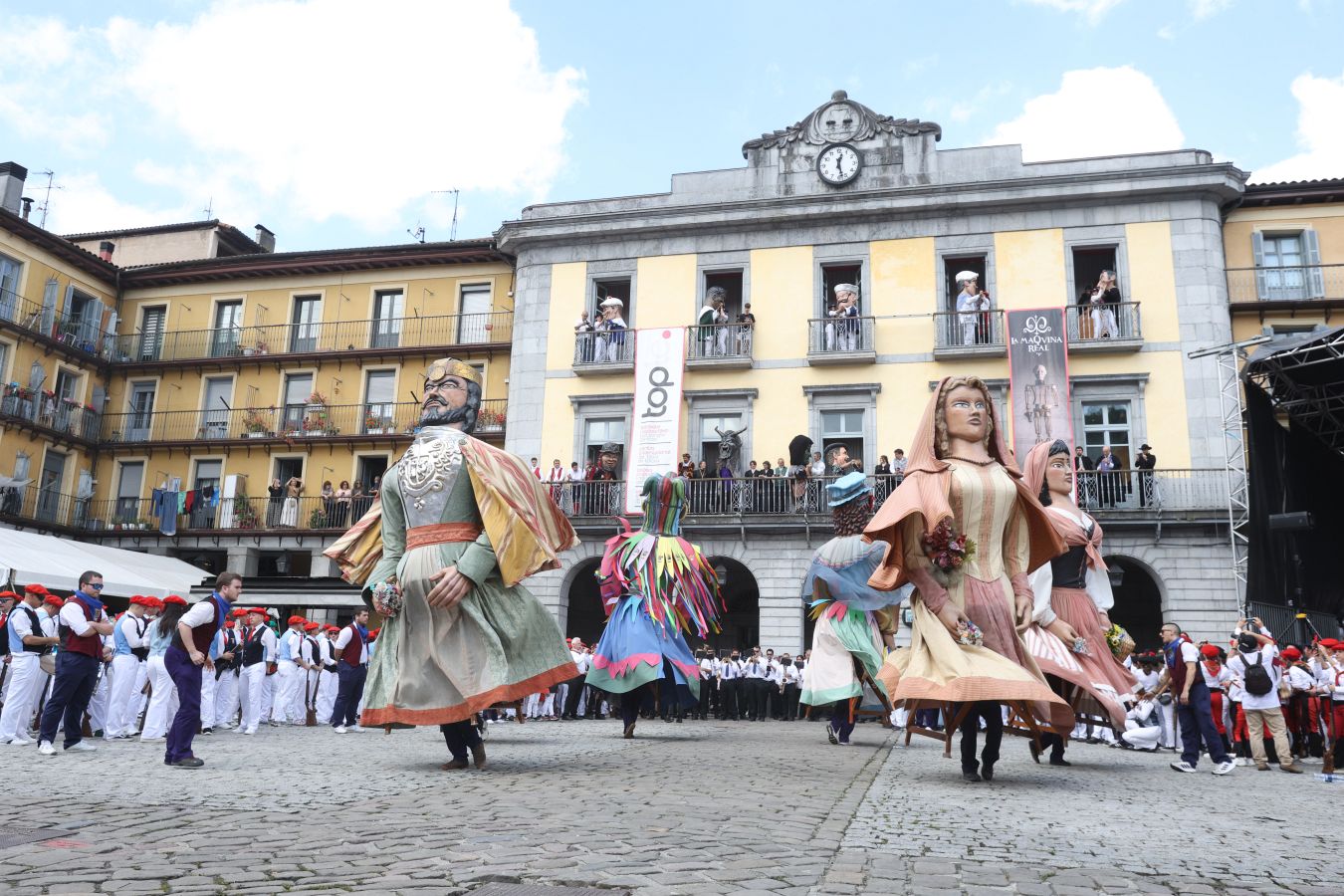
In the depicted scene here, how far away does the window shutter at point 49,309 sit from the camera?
107 feet

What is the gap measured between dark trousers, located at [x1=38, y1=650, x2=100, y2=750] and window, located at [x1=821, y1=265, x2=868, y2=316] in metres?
20.7

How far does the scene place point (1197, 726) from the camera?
423 inches

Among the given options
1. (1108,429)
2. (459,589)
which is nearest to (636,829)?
(459,589)

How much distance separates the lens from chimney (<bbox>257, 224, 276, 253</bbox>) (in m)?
40.9

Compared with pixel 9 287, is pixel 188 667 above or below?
below

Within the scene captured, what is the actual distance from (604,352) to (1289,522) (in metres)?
16.0

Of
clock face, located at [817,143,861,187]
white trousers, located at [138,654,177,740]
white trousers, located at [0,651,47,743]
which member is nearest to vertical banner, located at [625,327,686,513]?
clock face, located at [817,143,861,187]

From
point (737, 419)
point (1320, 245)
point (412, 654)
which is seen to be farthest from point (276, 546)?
point (1320, 245)

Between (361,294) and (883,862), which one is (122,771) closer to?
(883,862)

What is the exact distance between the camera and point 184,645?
8719 mm

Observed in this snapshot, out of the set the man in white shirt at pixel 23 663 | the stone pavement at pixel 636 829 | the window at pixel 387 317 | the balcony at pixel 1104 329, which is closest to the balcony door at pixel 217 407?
the window at pixel 387 317

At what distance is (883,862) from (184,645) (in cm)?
639

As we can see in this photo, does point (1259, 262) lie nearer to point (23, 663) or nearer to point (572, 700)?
point (572, 700)

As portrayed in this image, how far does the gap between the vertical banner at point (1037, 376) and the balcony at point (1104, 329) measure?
0.53m
